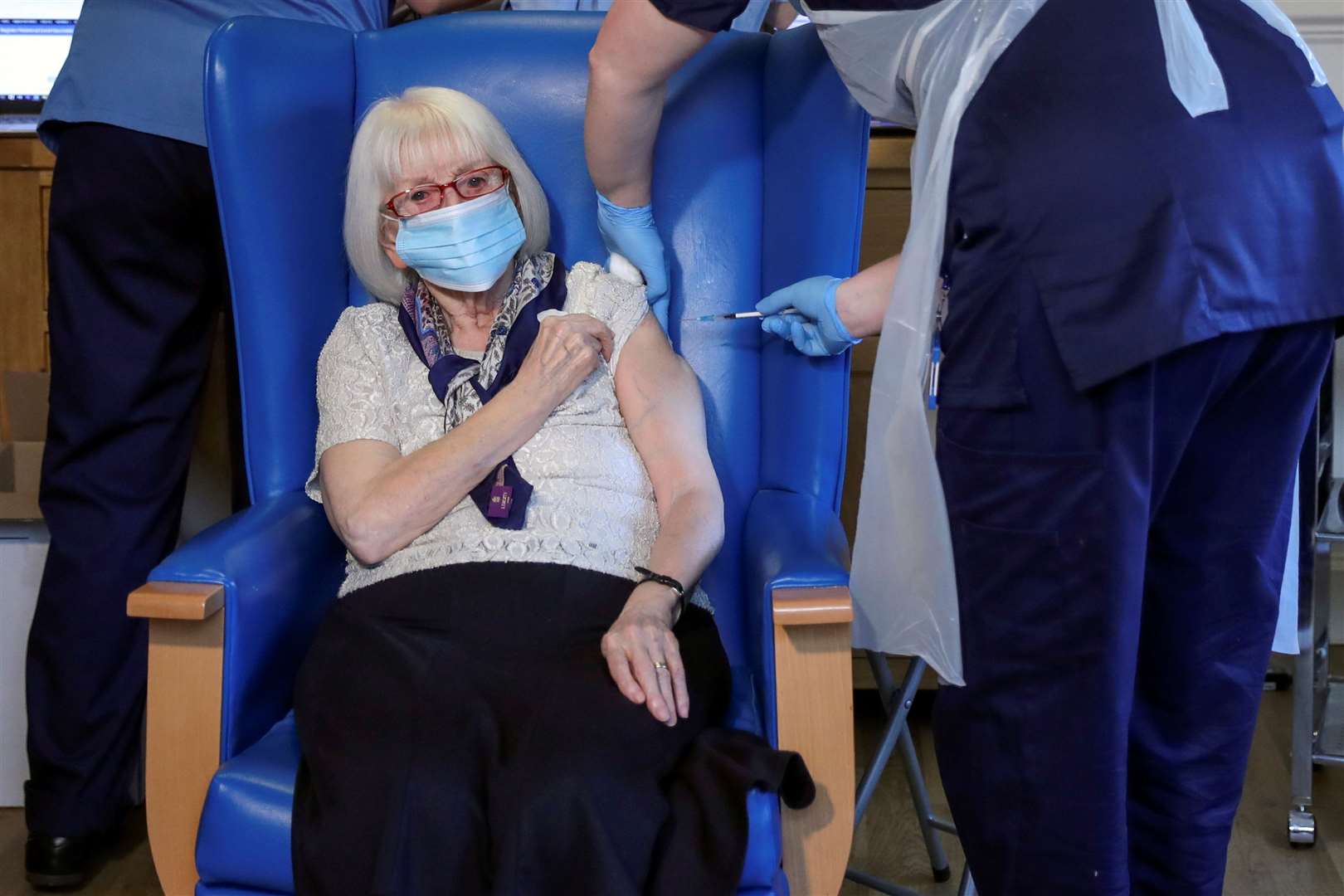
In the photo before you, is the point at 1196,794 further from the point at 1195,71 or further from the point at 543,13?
the point at 543,13

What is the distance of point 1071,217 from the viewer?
1.17 meters

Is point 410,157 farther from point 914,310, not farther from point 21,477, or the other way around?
point 21,477

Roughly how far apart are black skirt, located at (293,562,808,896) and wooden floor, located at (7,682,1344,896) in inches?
28.3

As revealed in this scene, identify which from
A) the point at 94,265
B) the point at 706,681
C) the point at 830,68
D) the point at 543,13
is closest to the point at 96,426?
the point at 94,265

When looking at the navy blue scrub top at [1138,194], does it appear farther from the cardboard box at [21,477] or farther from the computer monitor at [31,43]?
the computer monitor at [31,43]

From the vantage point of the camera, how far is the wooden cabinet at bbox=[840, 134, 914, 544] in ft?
7.66

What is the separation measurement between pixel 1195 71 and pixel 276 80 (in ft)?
3.70

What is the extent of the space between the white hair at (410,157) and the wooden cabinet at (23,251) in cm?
90

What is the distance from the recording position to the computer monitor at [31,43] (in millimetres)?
2795

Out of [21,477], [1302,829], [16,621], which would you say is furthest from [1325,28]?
[16,621]

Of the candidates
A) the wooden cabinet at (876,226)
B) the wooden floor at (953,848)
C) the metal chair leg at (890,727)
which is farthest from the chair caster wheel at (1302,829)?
the wooden cabinet at (876,226)

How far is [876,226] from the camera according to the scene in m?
2.39

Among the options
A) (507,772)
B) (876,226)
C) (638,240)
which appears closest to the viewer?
(507,772)

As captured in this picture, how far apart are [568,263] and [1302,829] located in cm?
142
